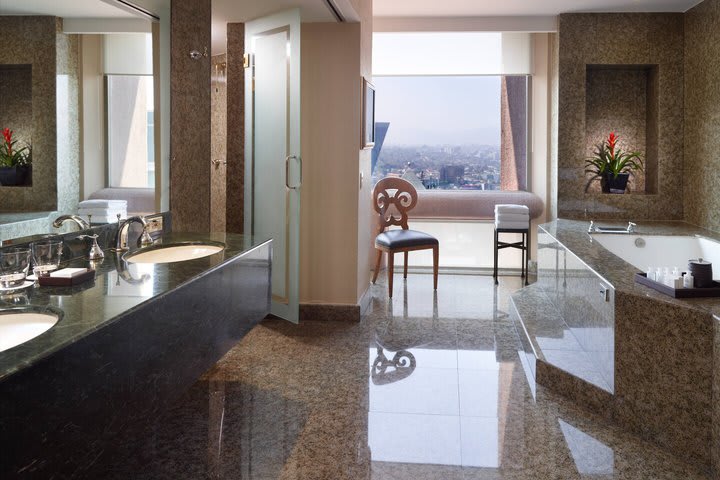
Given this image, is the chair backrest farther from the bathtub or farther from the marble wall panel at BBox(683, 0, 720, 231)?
the marble wall panel at BBox(683, 0, 720, 231)

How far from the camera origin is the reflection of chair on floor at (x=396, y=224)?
537 centimetres

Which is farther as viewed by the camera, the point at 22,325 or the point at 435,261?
the point at 435,261

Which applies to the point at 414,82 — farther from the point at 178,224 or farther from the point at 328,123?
the point at 178,224

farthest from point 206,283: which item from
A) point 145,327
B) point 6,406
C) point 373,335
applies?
point 373,335

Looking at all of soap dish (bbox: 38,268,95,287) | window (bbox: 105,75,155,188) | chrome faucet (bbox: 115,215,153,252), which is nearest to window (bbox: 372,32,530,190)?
window (bbox: 105,75,155,188)

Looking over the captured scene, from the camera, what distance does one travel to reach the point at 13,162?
200cm

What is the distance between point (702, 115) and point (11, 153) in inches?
193

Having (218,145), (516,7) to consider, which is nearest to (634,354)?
(516,7)

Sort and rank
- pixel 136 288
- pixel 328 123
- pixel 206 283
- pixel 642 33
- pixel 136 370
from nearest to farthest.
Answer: pixel 136 370, pixel 136 288, pixel 206 283, pixel 328 123, pixel 642 33

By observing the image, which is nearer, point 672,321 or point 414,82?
point 672,321

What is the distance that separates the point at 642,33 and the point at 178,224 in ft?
14.4

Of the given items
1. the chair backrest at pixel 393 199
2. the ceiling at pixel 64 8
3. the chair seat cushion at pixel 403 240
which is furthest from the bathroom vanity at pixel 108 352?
the chair backrest at pixel 393 199

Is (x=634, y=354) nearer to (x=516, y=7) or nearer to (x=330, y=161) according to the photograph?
(x=330, y=161)

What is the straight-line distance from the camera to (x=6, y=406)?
1.16 meters
